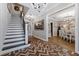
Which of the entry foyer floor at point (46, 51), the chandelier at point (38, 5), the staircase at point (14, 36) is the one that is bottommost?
the entry foyer floor at point (46, 51)

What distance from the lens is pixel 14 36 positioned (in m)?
1.75

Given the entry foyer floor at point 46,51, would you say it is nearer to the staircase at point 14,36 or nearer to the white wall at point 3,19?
the staircase at point 14,36

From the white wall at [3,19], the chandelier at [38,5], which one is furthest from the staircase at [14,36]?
the chandelier at [38,5]

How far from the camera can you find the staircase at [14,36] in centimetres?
174

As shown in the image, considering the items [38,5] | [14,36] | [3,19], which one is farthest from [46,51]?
[3,19]

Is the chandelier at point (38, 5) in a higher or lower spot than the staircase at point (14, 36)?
higher

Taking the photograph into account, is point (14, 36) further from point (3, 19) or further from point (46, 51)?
point (46, 51)

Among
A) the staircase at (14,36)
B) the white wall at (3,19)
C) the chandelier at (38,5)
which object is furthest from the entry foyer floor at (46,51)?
the chandelier at (38,5)

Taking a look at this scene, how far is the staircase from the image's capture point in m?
1.74

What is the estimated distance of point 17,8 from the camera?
167cm

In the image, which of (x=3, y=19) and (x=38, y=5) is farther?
(x=38, y=5)

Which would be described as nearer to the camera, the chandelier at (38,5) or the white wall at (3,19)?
the white wall at (3,19)

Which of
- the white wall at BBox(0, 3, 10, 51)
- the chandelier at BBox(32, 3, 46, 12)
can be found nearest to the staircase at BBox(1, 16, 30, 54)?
the white wall at BBox(0, 3, 10, 51)

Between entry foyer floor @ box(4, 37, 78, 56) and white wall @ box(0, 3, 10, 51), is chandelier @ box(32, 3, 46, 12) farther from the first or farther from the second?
entry foyer floor @ box(4, 37, 78, 56)
